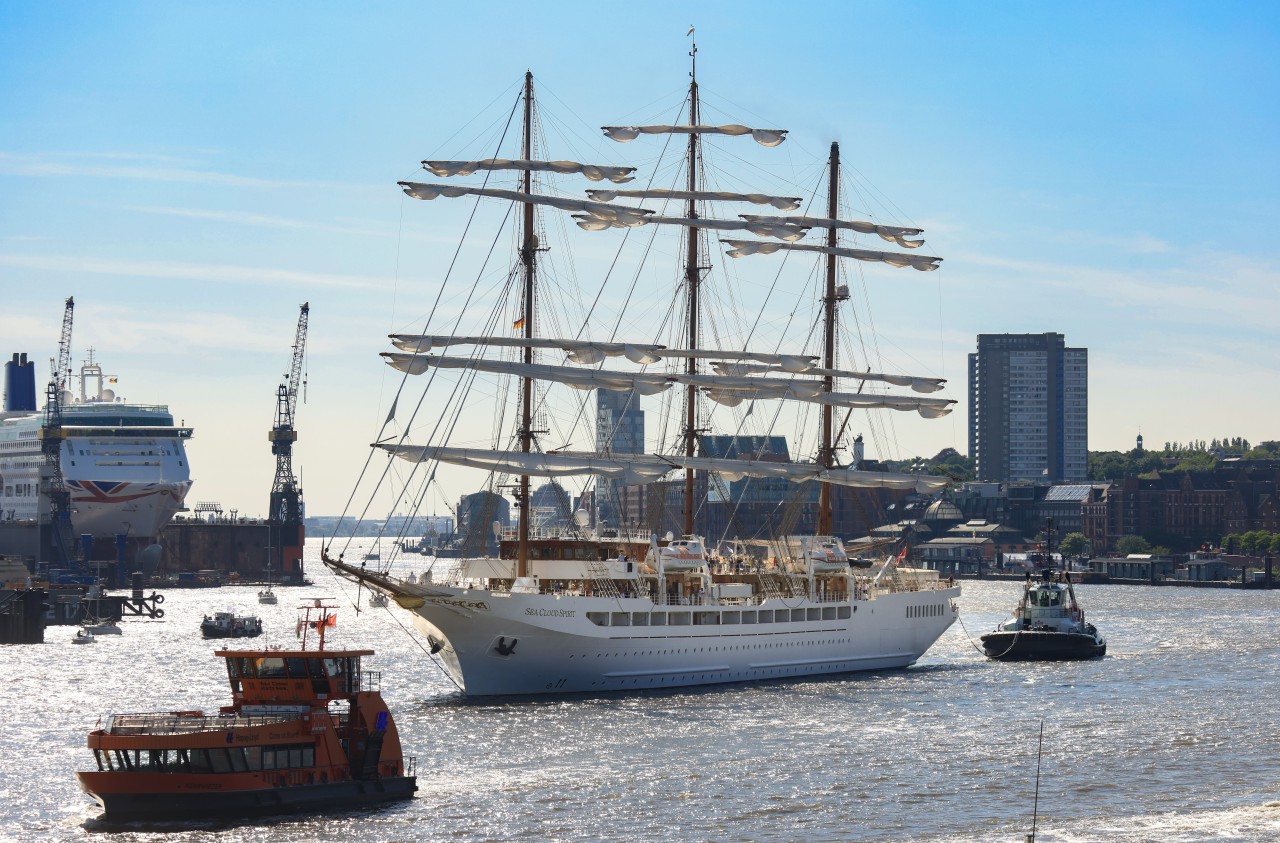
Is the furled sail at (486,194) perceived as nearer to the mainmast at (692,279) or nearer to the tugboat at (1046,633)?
the mainmast at (692,279)

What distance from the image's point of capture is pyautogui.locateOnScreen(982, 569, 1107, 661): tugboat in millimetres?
95500

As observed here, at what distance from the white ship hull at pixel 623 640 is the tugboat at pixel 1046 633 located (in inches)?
436

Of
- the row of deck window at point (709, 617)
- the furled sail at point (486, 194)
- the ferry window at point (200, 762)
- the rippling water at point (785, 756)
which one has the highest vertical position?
the furled sail at point (486, 194)

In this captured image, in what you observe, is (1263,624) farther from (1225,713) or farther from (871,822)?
(871,822)

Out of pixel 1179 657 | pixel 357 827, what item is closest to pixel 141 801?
pixel 357 827

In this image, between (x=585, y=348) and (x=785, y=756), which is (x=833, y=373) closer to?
(x=585, y=348)

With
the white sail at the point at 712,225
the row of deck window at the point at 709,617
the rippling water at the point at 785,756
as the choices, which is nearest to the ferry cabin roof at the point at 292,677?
the rippling water at the point at 785,756

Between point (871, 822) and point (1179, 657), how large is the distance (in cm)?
5986

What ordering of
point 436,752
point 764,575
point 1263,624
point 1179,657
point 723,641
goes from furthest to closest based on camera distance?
1. point 1263,624
2. point 1179,657
3. point 764,575
4. point 723,641
5. point 436,752

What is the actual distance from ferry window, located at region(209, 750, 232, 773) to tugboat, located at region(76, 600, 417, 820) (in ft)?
0.08

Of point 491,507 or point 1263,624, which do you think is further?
point 1263,624

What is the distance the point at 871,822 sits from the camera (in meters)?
43.8

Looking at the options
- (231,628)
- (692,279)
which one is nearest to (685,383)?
(692,279)

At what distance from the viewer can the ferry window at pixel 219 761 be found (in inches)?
1677
